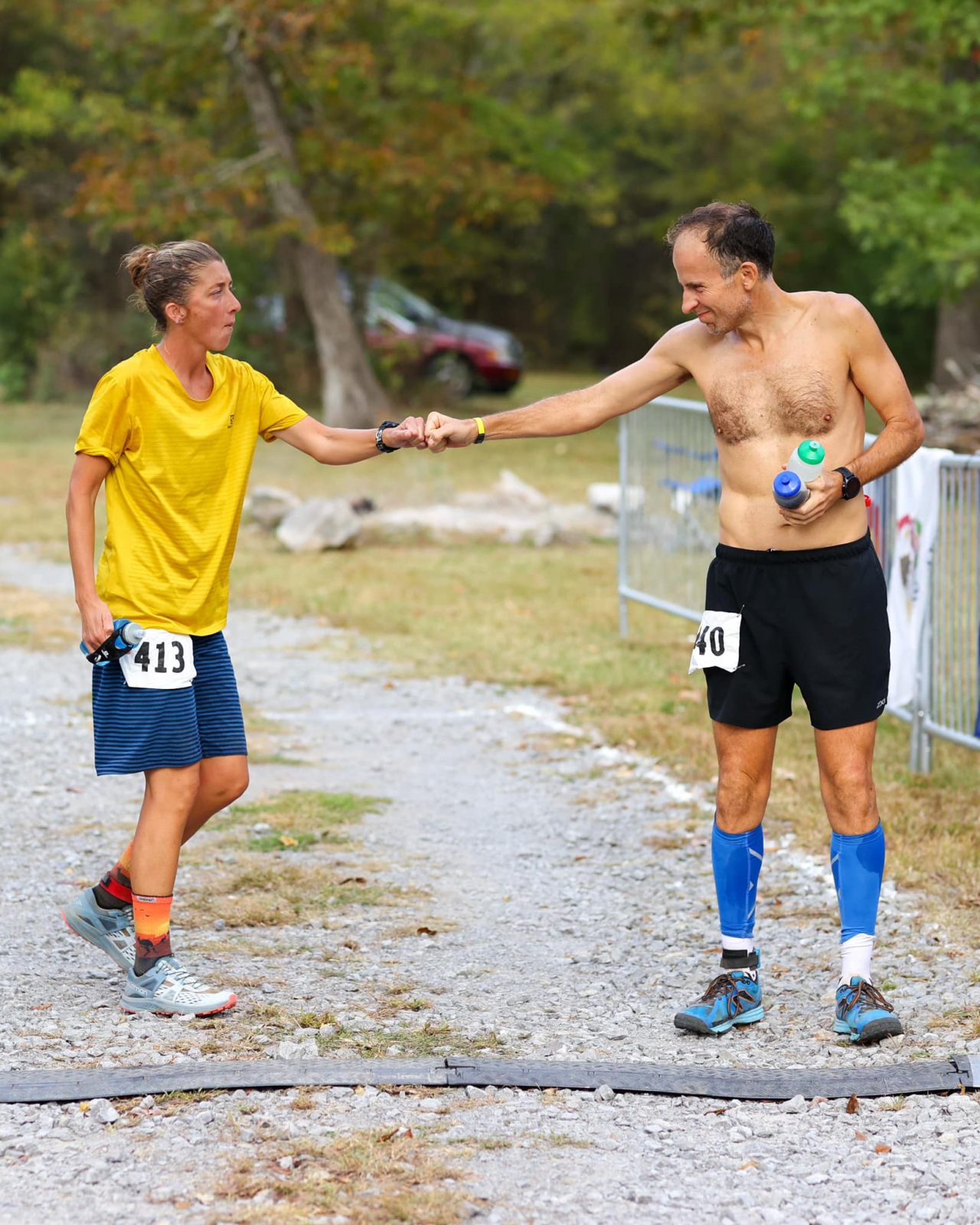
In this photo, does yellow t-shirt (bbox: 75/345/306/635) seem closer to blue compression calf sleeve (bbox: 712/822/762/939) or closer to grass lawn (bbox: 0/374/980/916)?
blue compression calf sleeve (bbox: 712/822/762/939)

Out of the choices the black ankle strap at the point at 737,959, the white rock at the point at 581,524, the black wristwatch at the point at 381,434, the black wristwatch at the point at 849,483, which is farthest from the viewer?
the white rock at the point at 581,524

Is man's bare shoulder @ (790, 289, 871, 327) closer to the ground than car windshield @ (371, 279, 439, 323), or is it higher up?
closer to the ground

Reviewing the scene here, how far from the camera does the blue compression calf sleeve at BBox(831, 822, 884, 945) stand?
4.31 m

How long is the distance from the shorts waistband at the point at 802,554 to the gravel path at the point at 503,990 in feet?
4.18

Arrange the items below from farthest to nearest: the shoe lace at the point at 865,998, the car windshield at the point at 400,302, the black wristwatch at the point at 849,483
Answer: the car windshield at the point at 400,302 < the shoe lace at the point at 865,998 < the black wristwatch at the point at 849,483

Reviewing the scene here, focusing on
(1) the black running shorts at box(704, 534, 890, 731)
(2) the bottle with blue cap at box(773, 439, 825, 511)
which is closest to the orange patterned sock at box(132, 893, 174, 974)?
(1) the black running shorts at box(704, 534, 890, 731)

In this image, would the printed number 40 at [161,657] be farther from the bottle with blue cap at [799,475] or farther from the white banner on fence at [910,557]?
the white banner on fence at [910,557]

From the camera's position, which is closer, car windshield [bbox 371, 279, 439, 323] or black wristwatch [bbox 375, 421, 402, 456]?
black wristwatch [bbox 375, 421, 402, 456]

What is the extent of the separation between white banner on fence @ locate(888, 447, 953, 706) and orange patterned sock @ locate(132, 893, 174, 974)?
3.61 meters

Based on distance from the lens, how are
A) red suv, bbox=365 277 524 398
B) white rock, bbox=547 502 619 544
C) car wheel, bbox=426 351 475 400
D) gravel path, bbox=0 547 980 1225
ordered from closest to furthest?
gravel path, bbox=0 547 980 1225, white rock, bbox=547 502 619 544, red suv, bbox=365 277 524 398, car wheel, bbox=426 351 475 400

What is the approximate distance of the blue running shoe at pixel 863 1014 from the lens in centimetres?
414

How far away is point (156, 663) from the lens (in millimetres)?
4227

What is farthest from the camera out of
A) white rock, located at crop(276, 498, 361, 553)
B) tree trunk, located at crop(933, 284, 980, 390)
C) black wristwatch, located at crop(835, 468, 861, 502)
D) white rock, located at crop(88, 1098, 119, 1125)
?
tree trunk, located at crop(933, 284, 980, 390)

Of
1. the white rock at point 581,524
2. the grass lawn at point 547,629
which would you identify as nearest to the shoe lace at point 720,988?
the grass lawn at point 547,629
